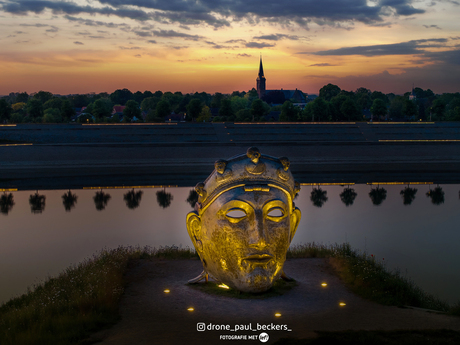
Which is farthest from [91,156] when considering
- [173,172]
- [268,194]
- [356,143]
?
[268,194]

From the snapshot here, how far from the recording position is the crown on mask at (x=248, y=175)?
10250 millimetres

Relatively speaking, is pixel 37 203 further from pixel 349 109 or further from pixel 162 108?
pixel 349 109

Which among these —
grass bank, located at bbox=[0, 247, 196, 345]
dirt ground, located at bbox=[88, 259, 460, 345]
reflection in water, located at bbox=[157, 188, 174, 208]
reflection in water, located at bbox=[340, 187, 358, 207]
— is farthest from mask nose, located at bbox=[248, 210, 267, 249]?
reflection in water, located at bbox=[340, 187, 358, 207]

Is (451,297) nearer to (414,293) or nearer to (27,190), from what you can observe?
(414,293)

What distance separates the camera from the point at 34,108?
88250mm

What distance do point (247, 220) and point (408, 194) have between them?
831 inches

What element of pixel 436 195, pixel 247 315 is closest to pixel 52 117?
pixel 436 195

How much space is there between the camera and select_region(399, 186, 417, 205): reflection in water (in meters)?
25.9

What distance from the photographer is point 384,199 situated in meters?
26.5

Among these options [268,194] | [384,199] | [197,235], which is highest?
[268,194]

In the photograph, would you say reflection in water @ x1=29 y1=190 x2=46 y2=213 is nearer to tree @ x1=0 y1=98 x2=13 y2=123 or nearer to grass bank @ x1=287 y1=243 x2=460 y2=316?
grass bank @ x1=287 y1=243 x2=460 y2=316

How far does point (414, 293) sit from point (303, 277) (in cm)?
273

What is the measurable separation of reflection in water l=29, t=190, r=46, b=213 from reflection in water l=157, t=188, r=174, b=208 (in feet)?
20.4

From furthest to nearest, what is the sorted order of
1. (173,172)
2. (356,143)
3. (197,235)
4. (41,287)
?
(356,143) < (173,172) < (41,287) < (197,235)
